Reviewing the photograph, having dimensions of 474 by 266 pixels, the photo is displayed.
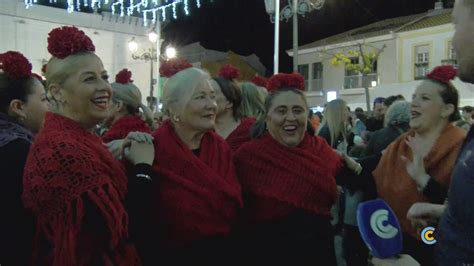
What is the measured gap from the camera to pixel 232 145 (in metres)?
3.44

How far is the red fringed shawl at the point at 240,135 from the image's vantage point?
343 cm

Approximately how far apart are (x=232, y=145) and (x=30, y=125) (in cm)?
134

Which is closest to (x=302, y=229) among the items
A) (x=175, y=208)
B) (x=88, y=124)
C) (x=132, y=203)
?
(x=175, y=208)

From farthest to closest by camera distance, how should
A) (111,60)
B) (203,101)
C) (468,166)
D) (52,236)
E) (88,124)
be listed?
(111,60) → (203,101) → (88,124) → (52,236) → (468,166)

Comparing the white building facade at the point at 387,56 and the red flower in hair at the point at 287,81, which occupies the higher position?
the white building facade at the point at 387,56

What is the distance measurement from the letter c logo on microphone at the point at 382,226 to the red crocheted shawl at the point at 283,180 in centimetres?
40

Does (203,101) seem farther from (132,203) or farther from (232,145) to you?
(232,145)

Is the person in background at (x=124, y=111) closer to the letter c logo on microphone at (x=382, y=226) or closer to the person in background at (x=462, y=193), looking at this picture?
the letter c logo on microphone at (x=382, y=226)

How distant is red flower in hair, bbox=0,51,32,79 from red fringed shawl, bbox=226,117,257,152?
4.73ft

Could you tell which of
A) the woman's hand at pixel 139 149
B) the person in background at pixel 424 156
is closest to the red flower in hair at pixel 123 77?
the woman's hand at pixel 139 149

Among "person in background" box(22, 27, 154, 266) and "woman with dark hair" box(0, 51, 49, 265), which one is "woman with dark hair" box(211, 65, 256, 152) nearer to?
"woman with dark hair" box(0, 51, 49, 265)

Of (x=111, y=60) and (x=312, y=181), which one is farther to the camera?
(x=111, y=60)

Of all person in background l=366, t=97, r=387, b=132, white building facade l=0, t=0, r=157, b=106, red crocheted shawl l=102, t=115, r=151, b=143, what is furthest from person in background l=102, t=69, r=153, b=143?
white building facade l=0, t=0, r=157, b=106

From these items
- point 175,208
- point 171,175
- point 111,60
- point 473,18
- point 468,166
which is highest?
point 111,60
